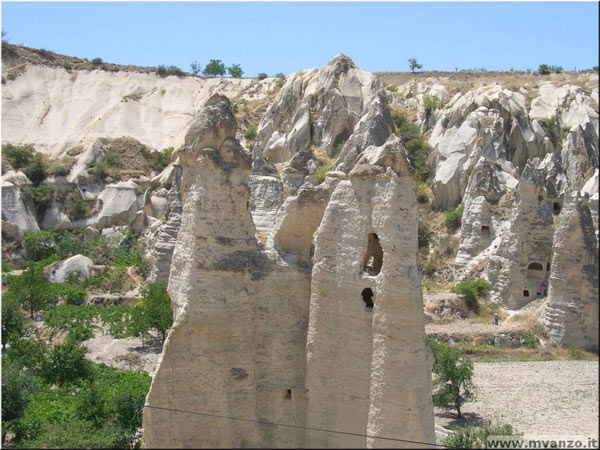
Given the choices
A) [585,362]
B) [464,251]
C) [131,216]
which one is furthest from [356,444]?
[131,216]

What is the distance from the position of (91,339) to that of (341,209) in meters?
17.9

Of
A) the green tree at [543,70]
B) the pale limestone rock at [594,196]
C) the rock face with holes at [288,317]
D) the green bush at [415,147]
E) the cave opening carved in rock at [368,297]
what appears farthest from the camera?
the green tree at [543,70]

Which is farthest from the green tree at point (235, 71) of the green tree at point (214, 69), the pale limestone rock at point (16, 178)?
the pale limestone rock at point (16, 178)

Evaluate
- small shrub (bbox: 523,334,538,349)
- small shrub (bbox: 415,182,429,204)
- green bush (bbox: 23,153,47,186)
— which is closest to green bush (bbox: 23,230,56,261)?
green bush (bbox: 23,153,47,186)

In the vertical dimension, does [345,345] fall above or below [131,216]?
below

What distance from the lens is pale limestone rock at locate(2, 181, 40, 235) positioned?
45.1 m

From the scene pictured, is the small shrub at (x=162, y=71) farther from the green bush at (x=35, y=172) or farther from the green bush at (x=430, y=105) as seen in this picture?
the green bush at (x=430, y=105)

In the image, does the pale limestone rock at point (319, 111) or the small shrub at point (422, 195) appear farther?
the pale limestone rock at point (319, 111)

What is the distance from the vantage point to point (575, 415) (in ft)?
57.6

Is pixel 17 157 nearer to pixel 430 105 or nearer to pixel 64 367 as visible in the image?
pixel 430 105

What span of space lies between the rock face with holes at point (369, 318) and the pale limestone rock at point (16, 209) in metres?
38.1

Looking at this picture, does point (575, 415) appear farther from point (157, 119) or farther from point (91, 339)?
point (157, 119)

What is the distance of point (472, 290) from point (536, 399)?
1039cm

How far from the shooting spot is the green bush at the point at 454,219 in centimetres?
3844
